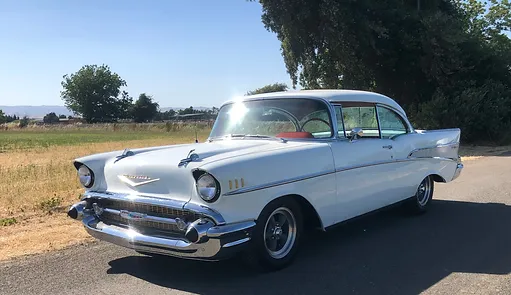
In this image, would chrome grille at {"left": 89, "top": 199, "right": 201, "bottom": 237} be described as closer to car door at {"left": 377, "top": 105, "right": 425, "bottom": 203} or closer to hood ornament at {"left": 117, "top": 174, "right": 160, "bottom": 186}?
hood ornament at {"left": 117, "top": 174, "right": 160, "bottom": 186}

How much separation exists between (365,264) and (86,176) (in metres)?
2.91

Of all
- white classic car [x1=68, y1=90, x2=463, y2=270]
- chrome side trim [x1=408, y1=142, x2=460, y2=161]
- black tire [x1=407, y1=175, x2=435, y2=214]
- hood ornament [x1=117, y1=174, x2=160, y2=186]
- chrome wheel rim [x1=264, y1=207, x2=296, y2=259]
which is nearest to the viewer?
white classic car [x1=68, y1=90, x2=463, y2=270]

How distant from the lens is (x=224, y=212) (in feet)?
12.6

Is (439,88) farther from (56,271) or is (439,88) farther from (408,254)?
(56,271)

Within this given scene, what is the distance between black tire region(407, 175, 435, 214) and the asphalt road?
0.42 m

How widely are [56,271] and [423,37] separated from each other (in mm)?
18126

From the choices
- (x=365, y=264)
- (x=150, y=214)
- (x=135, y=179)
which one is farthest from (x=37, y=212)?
(x=365, y=264)

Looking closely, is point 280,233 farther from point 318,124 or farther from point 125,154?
point 125,154

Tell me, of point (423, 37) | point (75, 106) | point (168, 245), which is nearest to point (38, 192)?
point (168, 245)

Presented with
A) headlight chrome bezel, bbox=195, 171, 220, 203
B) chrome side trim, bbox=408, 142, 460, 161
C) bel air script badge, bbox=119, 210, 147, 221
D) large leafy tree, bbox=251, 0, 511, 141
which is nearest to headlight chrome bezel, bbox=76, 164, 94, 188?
bel air script badge, bbox=119, 210, 147, 221

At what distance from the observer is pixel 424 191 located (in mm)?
6734

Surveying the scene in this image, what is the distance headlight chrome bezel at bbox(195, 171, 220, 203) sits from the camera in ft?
12.6

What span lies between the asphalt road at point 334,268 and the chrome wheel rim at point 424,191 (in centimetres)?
64

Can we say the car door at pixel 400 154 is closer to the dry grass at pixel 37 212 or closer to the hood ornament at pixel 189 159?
the hood ornament at pixel 189 159
